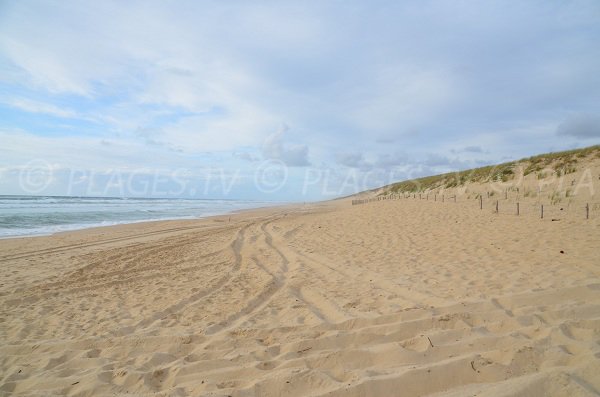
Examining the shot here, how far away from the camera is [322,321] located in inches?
173

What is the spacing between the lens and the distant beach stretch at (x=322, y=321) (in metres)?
2.97

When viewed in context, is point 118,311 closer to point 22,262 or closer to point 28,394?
point 28,394

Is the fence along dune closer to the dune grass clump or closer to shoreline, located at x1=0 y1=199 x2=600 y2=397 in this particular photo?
the dune grass clump

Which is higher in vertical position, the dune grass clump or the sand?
the dune grass clump

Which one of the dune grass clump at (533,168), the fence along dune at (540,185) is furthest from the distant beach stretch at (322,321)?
the dune grass clump at (533,168)

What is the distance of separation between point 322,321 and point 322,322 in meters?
0.04

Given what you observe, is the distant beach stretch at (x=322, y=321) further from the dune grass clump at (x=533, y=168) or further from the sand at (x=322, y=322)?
the dune grass clump at (x=533, y=168)

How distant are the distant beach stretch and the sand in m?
0.02

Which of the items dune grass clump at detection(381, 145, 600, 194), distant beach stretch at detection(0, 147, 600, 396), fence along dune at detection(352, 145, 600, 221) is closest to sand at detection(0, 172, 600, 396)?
distant beach stretch at detection(0, 147, 600, 396)

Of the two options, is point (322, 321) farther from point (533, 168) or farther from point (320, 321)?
point (533, 168)

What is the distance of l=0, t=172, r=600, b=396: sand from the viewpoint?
117 inches

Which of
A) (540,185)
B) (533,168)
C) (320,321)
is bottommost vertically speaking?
(320,321)

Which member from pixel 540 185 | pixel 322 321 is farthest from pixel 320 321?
pixel 540 185

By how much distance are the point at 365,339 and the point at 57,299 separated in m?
5.81
